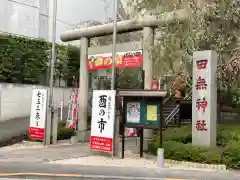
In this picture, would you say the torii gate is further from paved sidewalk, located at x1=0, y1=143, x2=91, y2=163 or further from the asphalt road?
the asphalt road

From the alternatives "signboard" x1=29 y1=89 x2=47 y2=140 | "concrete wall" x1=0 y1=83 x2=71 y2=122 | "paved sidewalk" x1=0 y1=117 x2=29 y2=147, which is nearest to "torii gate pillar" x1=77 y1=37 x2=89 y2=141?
"signboard" x1=29 y1=89 x2=47 y2=140

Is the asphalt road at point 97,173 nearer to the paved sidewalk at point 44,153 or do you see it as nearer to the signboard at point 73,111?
the paved sidewalk at point 44,153

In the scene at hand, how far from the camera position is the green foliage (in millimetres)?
23234

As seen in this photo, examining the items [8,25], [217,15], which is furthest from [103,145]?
[8,25]

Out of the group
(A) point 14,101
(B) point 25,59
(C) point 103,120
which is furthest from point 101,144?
(B) point 25,59

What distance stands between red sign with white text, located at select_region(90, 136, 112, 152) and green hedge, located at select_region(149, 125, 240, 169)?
63.2 inches

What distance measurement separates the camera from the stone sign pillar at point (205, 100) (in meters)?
12.5

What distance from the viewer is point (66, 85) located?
2814cm

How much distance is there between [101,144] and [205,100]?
3.75 meters

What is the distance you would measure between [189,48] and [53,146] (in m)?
6.92

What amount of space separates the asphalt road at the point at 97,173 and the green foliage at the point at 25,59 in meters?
12.4

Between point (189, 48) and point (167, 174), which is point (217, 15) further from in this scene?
point (167, 174)

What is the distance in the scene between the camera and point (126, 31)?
1648 cm

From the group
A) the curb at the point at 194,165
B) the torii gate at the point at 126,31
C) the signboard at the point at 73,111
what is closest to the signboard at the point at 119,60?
the torii gate at the point at 126,31
